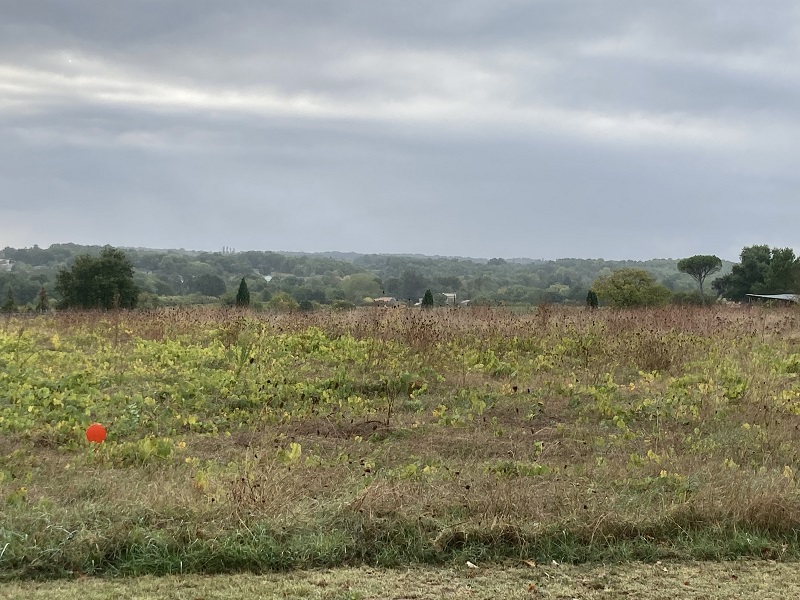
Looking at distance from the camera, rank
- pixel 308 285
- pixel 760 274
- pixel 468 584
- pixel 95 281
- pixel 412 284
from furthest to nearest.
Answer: pixel 412 284, pixel 308 285, pixel 760 274, pixel 95 281, pixel 468 584

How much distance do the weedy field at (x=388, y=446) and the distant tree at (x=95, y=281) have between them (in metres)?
14.3

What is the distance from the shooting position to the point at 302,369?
911 cm

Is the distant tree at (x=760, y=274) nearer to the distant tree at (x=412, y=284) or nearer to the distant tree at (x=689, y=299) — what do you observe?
the distant tree at (x=689, y=299)

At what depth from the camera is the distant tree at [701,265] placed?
5566 centimetres

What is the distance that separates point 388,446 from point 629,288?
118 feet

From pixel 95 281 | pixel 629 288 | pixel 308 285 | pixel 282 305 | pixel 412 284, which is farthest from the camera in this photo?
pixel 412 284

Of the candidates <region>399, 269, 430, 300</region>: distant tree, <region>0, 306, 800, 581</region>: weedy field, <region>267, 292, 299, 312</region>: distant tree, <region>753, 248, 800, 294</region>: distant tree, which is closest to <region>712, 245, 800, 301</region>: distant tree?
<region>753, 248, 800, 294</region>: distant tree

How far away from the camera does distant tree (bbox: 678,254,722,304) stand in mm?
55656

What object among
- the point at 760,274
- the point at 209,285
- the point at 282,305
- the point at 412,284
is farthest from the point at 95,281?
the point at 412,284

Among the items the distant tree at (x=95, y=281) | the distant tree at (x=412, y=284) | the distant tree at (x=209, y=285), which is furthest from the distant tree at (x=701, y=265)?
the distant tree at (x=95, y=281)

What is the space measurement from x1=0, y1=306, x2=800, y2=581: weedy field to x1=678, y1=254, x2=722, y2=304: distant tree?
4696cm

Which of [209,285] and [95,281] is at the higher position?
[95,281]

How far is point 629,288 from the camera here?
39.3 metres

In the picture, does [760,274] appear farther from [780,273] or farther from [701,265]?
[701,265]
